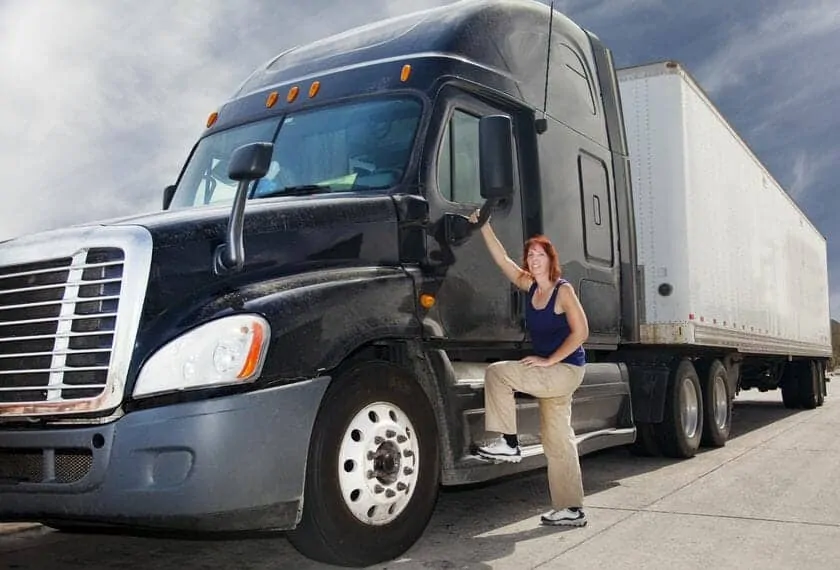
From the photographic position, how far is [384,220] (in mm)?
5168

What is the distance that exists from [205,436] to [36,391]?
0.95 metres

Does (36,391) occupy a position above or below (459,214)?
below

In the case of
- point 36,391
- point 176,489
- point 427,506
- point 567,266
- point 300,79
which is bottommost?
point 427,506

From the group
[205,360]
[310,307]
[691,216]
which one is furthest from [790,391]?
[205,360]

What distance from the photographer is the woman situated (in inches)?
218

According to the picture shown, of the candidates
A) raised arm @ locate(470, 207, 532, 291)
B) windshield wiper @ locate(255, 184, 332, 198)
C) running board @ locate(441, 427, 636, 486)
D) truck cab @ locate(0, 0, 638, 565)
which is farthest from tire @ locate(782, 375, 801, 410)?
windshield wiper @ locate(255, 184, 332, 198)

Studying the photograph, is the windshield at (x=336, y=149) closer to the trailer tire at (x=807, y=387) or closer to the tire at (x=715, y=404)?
the tire at (x=715, y=404)

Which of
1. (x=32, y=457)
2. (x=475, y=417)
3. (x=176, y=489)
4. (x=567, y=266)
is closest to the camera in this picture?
(x=176, y=489)

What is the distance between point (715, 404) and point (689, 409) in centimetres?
88

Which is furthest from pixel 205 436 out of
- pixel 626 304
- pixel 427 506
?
pixel 626 304

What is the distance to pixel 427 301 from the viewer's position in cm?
530

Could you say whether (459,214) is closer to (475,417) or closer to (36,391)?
(475,417)

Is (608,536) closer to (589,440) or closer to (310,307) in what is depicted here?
(589,440)

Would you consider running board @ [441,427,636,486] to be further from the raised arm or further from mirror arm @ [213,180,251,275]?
mirror arm @ [213,180,251,275]
